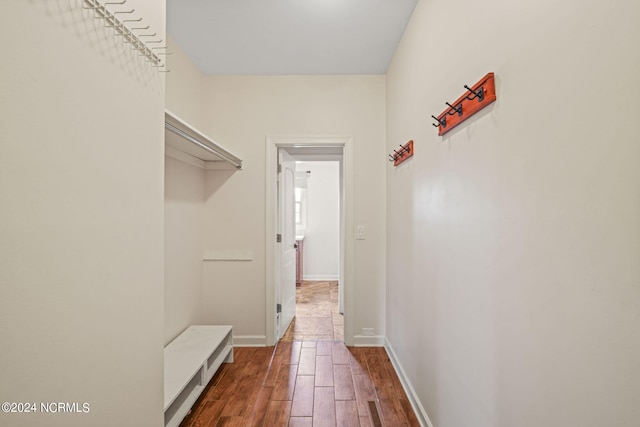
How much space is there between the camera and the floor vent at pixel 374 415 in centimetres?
173

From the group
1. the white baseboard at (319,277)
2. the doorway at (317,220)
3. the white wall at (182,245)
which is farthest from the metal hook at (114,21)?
the white baseboard at (319,277)

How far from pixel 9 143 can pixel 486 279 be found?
1.40 metres

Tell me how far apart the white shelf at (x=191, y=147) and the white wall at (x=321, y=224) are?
10.3 ft

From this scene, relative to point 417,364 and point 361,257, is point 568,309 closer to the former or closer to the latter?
point 417,364

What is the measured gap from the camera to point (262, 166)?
9.34 feet

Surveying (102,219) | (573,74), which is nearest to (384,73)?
(573,74)

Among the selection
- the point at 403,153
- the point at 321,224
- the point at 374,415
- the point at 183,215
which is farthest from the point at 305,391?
the point at 321,224

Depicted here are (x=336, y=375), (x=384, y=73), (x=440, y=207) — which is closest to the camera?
(x=440, y=207)

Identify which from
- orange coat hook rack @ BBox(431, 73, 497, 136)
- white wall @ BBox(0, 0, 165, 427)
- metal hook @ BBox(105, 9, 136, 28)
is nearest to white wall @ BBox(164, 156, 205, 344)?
white wall @ BBox(0, 0, 165, 427)

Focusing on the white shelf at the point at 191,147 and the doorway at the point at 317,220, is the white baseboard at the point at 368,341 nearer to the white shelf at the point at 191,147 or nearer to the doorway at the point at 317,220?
the white shelf at the point at 191,147

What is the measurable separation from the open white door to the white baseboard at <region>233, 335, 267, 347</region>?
0.65 ft

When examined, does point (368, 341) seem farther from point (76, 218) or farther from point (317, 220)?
point (317, 220)

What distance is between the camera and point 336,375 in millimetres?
2281

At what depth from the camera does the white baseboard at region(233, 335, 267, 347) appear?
281 centimetres
